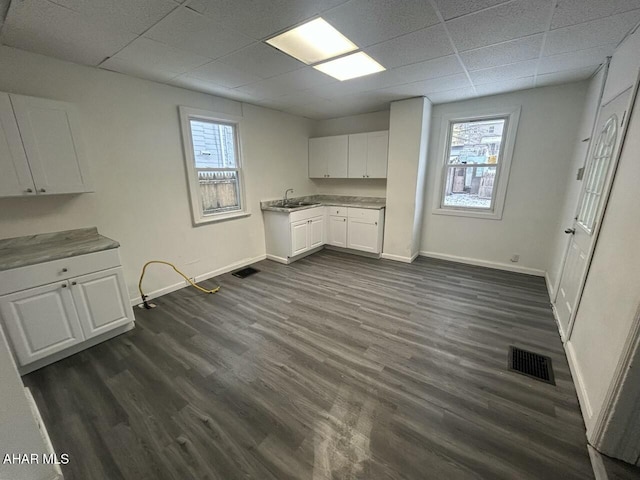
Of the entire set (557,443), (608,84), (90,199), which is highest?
(608,84)

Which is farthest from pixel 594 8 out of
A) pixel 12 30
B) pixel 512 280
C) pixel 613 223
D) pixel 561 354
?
pixel 12 30

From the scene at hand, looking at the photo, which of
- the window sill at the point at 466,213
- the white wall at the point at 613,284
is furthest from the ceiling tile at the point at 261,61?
the window sill at the point at 466,213

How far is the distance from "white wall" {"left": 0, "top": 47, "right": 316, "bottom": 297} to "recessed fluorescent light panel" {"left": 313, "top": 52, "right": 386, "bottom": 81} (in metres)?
1.69

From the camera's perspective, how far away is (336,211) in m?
4.74

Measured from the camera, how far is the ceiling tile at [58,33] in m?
1.57

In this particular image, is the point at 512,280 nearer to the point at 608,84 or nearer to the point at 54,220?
the point at 608,84

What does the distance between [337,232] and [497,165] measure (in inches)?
107

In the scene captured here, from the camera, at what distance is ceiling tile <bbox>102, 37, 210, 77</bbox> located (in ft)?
→ 6.67

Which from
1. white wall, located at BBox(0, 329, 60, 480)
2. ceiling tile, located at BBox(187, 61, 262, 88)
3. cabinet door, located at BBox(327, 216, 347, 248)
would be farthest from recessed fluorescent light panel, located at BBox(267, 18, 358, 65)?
cabinet door, located at BBox(327, 216, 347, 248)

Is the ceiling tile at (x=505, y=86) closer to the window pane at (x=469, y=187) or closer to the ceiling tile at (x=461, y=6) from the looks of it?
the window pane at (x=469, y=187)

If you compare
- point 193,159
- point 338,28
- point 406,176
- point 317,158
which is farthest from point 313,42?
point 317,158

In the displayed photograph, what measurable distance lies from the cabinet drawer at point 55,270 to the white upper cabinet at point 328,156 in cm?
367

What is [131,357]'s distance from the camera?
2.13 meters

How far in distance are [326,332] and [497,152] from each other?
11.7 ft
